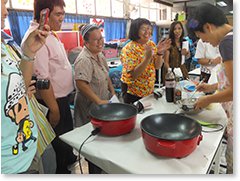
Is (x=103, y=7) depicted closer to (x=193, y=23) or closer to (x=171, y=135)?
(x=193, y=23)

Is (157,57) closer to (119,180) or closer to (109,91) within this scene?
(109,91)

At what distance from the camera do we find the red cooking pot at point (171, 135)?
659 mm

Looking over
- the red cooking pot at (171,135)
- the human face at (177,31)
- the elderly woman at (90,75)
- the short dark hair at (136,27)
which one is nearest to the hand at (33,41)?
the elderly woman at (90,75)

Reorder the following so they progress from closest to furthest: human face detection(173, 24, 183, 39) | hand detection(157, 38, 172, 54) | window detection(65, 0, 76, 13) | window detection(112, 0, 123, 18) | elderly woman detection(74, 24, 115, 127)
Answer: elderly woman detection(74, 24, 115, 127) < hand detection(157, 38, 172, 54) < human face detection(173, 24, 183, 39) < window detection(65, 0, 76, 13) < window detection(112, 0, 123, 18)

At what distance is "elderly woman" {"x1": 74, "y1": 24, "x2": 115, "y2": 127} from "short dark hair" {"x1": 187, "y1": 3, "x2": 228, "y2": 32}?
1.99ft

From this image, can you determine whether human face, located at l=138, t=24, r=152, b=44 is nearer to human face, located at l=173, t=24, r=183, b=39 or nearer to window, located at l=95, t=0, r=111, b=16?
human face, located at l=173, t=24, r=183, b=39

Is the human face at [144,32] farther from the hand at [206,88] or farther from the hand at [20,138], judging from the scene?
the hand at [20,138]

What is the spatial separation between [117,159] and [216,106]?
0.72m

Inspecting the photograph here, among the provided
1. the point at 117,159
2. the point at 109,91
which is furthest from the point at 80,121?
the point at 117,159

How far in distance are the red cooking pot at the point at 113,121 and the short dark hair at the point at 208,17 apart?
49 cm

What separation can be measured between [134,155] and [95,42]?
78 cm

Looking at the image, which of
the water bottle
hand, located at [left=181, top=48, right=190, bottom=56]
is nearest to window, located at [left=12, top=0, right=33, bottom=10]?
hand, located at [left=181, top=48, right=190, bottom=56]

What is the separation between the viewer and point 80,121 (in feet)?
4.46

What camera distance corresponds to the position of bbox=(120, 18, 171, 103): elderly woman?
1.42 meters
